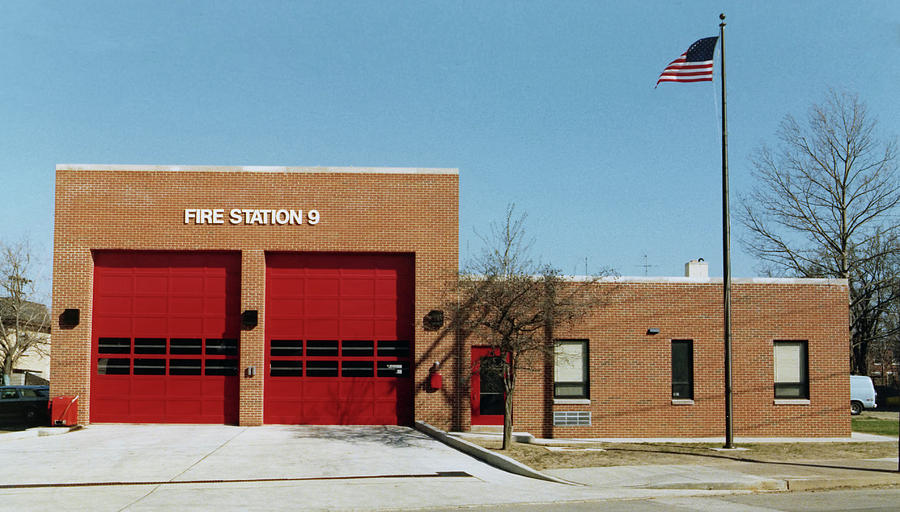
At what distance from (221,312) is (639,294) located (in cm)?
1270

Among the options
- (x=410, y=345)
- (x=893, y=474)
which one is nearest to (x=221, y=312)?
(x=410, y=345)

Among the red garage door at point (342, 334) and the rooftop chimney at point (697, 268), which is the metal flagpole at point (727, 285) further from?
the red garage door at point (342, 334)

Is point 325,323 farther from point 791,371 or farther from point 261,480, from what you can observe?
point 791,371

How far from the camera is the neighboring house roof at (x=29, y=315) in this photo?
49.0m

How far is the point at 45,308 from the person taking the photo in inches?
2068

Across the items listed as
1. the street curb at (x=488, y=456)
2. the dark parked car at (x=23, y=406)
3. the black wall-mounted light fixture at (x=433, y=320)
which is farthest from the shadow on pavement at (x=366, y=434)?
the dark parked car at (x=23, y=406)

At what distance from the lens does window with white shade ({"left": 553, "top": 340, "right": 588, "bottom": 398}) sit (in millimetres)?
25188

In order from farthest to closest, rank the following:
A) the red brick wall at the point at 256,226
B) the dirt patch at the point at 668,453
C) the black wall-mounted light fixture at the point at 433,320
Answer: the black wall-mounted light fixture at the point at 433,320
the red brick wall at the point at 256,226
the dirt patch at the point at 668,453

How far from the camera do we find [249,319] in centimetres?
2430

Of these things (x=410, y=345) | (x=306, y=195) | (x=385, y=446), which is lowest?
(x=385, y=446)

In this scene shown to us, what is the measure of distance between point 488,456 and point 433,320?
20.8 feet

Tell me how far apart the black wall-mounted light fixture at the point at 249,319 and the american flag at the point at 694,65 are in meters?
13.4

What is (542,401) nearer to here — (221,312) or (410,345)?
(410,345)

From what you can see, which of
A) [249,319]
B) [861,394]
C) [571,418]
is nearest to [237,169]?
[249,319]
